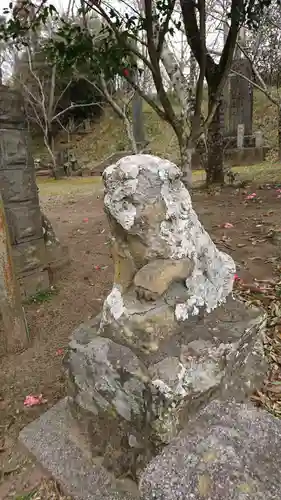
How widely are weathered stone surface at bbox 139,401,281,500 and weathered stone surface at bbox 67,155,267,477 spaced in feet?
0.60

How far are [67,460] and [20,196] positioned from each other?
230 cm

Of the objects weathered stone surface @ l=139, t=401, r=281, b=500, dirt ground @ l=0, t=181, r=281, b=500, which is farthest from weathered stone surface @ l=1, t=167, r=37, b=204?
weathered stone surface @ l=139, t=401, r=281, b=500

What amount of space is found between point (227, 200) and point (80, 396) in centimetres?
508

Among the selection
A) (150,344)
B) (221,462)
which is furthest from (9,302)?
(221,462)

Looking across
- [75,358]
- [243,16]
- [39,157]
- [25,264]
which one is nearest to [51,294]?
[25,264]

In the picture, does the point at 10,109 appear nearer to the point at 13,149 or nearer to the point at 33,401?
the point at 13,149

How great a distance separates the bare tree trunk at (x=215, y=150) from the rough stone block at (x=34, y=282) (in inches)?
186

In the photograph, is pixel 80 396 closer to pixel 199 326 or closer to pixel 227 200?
pixel 199 326

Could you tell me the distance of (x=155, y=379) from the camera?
54.2 inches

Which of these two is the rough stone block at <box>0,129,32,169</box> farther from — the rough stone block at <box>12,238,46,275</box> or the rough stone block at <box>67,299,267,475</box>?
the rough stone block at <box>67,299,267,475</box>

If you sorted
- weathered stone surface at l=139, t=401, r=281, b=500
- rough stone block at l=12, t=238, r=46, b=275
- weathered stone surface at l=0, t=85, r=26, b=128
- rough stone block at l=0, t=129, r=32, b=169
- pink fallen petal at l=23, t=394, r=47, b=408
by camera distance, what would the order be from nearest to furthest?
weathered stone surface at l=139, t=401, r=281, b=500 → pink fallen petal at l=23, t=394, r=47, b=408 → weathered stone surface at l=0, t=85, r=26, b=128 → rough stone block at l=0, t=129, r=32, b=169 → rough stone block at l=12, t=238, r=46, b=275

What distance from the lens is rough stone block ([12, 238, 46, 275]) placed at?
3412 millimetres

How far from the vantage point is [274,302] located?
2734mm

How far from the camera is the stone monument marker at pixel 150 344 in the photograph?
1422 mm
